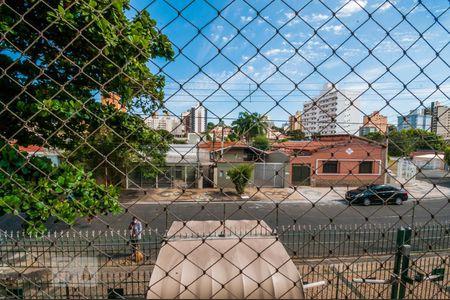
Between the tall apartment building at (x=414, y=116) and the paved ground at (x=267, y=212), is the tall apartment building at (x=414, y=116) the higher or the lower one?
the higher one

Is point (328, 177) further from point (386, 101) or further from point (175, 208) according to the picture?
point (386, 101)

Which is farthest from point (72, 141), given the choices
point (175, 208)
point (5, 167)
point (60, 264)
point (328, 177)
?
point (328, 177)

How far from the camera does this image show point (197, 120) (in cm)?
126

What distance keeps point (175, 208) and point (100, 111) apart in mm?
10071

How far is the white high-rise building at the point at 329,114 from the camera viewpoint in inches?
43.8

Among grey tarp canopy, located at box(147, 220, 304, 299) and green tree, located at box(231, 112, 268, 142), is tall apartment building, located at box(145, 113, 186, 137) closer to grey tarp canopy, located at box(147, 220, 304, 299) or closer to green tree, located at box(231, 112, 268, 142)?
green tree, located at box(231, 112, 268, 142)

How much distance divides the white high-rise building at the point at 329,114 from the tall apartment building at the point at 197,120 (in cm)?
45

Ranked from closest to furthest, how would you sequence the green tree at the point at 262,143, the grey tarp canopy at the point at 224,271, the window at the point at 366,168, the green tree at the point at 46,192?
the green tree at the point at 262,143, the grey tarp canopy at the point at 224,271, the green tree at the point at 46,192, the window at the point at 366,168

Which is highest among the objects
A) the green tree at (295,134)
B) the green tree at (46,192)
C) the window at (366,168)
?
the green tree at (295,134)

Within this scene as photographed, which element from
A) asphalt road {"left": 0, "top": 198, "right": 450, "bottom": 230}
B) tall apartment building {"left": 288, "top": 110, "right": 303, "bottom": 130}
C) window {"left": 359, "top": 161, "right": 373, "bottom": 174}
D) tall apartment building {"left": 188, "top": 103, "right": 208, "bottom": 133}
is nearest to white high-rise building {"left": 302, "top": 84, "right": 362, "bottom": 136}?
tall apartment building {"left": 288, "top": 110, "right": 303, "bottom": 130}

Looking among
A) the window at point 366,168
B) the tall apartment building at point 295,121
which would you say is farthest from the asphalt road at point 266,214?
the tall apartment building at point 295,121

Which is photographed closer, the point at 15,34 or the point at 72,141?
the point at 15,34

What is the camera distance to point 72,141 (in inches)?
95.9

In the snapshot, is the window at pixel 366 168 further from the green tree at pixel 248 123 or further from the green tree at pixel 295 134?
the green tree at pixel 248 123
